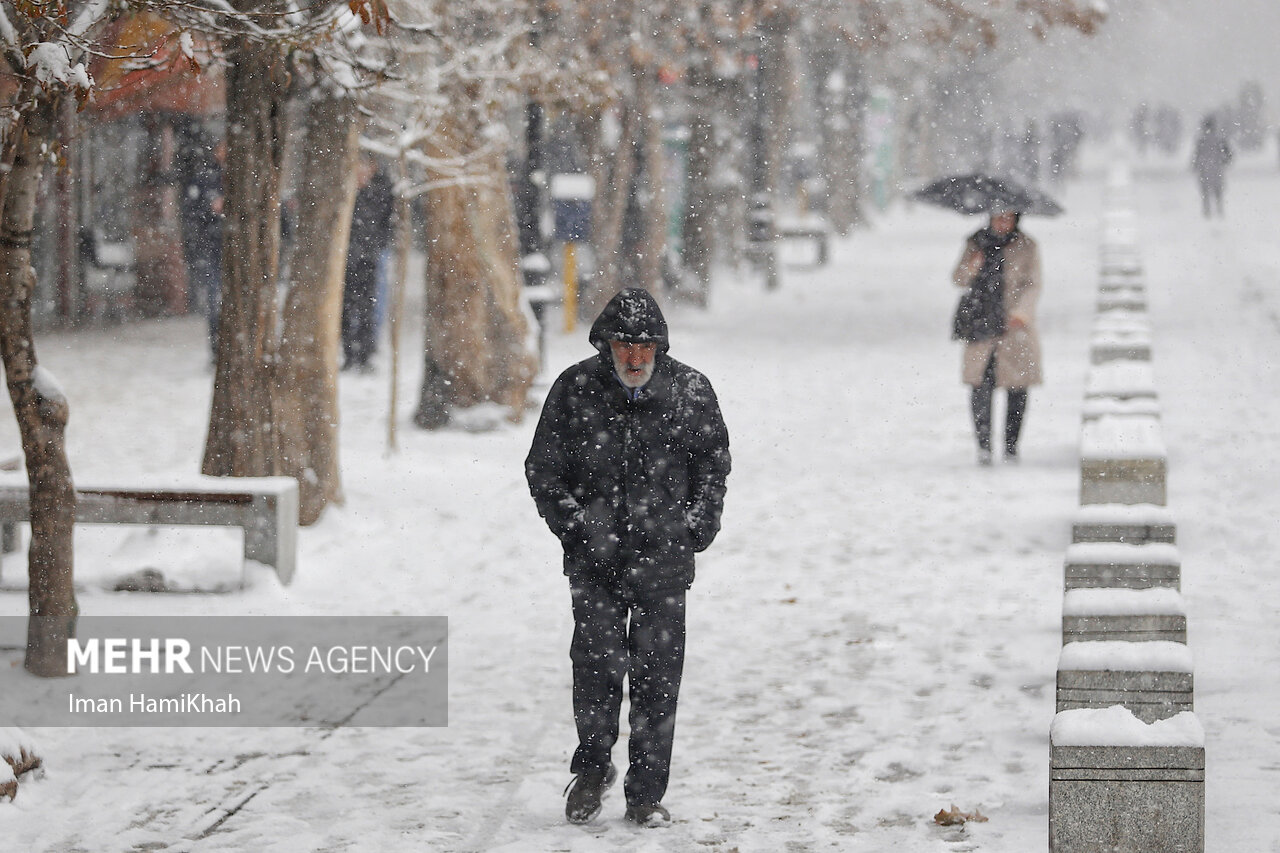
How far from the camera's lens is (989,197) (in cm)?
1281

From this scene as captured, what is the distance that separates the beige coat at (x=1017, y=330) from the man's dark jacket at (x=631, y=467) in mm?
6991

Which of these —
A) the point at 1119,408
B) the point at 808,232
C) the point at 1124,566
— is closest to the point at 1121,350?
the point at 1119,408

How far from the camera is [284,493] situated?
9.72 metres

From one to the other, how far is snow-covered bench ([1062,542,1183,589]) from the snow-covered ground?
2.08ft

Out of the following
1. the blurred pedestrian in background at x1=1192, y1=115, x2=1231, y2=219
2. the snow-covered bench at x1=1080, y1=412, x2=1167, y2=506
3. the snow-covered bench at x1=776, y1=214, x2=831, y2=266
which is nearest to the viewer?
the snow-covered bench at x1=1080, y1=412, x2=1167, y2=506

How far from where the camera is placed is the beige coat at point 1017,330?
510 inches

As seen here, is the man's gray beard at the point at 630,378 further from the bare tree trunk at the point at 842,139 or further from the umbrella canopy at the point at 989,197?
the bare tree trunk at the point at 842,139

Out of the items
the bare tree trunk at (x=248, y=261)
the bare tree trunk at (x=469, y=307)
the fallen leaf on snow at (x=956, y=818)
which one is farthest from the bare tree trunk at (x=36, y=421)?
the bare tree trunk at (x=469, y=307)

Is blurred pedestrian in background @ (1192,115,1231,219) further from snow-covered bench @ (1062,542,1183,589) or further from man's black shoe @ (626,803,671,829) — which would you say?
man's black shoe @ (626,803,671,829)

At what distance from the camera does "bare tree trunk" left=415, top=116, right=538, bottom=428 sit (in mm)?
15195

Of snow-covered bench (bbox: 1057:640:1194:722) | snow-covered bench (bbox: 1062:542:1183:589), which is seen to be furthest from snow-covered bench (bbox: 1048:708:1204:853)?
snow-covered bench (bbox: 1062:542:1183:589)

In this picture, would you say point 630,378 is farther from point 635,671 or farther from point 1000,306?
point 1000,306

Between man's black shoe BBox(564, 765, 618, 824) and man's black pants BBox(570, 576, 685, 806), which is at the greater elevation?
man's black pants BBox(570, 576, 685, 806)

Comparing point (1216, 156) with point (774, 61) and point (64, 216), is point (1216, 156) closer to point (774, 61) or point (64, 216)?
point (774, 61)
